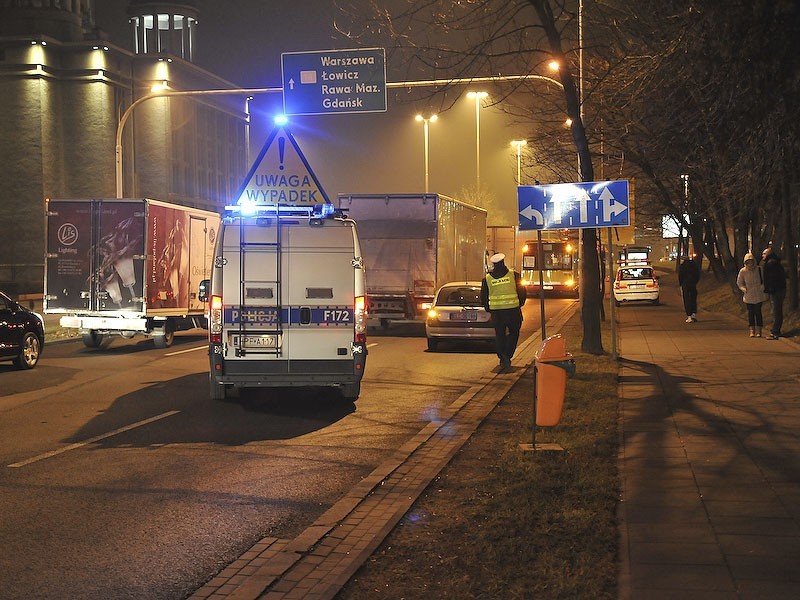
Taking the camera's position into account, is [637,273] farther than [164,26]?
No

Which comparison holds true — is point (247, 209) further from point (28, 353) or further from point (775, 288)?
point (775, 288)

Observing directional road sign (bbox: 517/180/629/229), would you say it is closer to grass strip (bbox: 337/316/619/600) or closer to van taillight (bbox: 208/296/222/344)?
van taillight (bbox: 208/296/222/344)

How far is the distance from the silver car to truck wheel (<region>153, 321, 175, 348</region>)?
19.1 feet

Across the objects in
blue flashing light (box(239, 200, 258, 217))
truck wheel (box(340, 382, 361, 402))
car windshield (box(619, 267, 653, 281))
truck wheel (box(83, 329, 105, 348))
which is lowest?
truck wheel (box(340, 382, 361, 402))

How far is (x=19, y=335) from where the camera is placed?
1736cm

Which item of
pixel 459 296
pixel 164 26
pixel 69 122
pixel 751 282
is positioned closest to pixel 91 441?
pixel 459 296

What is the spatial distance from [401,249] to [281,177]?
39.8 feet

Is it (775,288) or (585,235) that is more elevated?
(585,235)

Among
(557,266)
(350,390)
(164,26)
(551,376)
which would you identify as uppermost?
(164,26)

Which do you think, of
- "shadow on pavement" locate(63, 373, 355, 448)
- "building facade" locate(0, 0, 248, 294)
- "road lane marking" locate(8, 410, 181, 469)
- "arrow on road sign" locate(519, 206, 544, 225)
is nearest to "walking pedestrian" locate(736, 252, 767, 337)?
"arrow on road sign" locate(519, 206, 544, 225)

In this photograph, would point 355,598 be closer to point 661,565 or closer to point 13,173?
point 661,565

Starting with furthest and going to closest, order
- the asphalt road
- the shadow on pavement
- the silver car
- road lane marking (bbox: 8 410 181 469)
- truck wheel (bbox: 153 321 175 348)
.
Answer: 1. truck wheel (bbox: 153 321 175 348)
2. the silver car
3. the shadow on pavement
4. road lane marking (bbox: 8 410 181 469)
5. the asphalt road

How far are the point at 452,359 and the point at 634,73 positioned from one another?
8.59 meters

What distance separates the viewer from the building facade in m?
62.2
